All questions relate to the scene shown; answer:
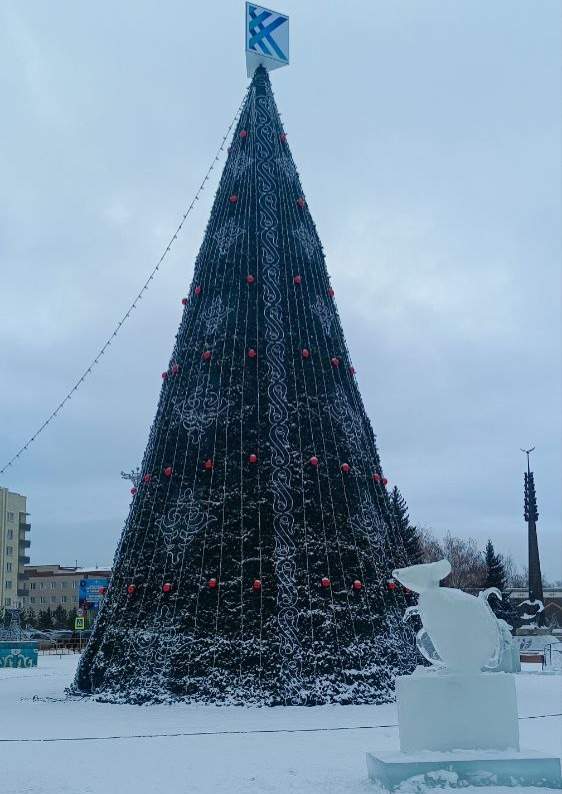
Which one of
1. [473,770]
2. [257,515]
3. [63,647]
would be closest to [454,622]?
[473,770]

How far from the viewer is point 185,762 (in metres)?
6.54

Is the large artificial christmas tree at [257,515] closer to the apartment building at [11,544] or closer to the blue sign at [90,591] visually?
the blue sign at [90,591]

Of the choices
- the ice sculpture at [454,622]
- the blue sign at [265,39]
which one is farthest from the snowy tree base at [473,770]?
the blue sign at [265,39]

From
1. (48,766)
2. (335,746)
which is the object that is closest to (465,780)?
(335,746)

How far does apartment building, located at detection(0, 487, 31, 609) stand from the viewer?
235 ft

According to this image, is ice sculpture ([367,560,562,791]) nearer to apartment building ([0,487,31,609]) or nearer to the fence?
the fence

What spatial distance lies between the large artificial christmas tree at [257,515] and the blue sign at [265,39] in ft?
9.67

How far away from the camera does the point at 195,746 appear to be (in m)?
7.19

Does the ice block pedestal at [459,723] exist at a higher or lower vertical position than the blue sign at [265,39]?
lower

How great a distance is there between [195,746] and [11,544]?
233 ft

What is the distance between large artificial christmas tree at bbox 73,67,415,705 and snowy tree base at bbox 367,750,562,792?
14.1ft

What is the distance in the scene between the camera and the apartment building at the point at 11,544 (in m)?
71.6

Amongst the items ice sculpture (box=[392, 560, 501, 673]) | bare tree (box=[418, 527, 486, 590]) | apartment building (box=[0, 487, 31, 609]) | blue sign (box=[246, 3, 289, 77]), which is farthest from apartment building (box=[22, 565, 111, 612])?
ice sculpture (box=[392, 560, 501, 673])

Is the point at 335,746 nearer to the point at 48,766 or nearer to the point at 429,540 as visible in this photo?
the point at 48,766
